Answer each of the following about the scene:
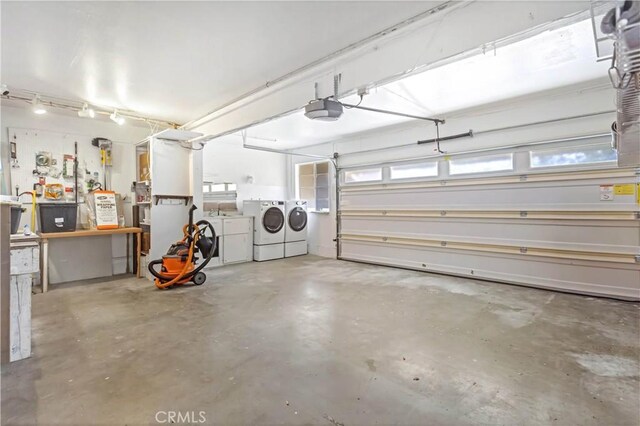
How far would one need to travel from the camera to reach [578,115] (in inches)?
160

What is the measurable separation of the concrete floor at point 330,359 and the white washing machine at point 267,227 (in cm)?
262

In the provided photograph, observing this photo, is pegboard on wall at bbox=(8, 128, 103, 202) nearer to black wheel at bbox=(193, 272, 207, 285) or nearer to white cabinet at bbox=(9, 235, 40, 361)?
black wheel at bbox=(193, 272, 207, 285)

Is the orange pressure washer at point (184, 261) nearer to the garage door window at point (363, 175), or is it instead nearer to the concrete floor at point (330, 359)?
the concrete floor at point (330, 359)

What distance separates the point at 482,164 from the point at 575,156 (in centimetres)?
118

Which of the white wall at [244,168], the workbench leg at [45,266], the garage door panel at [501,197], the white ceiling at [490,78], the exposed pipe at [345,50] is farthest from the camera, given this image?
the white wall at [244,168]

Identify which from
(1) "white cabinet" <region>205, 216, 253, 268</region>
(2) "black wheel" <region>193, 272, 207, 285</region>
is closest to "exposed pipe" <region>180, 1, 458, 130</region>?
(1) "white cabinet" <region>205, 216, 253, 268</region>

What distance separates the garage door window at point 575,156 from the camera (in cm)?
399

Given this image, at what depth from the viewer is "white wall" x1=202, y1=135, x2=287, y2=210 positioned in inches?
263

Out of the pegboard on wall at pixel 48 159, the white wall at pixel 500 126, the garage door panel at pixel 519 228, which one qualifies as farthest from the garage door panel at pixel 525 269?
the pegboard on wall at pixel 48 159

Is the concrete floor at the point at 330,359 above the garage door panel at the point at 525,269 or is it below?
below

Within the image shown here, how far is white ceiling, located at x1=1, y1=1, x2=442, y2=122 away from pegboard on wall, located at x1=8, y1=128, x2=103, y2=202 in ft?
3.88

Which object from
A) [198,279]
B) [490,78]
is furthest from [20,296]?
[490,78]

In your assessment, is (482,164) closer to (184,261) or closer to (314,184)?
(314,184)

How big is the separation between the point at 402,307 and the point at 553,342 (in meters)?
1.44
